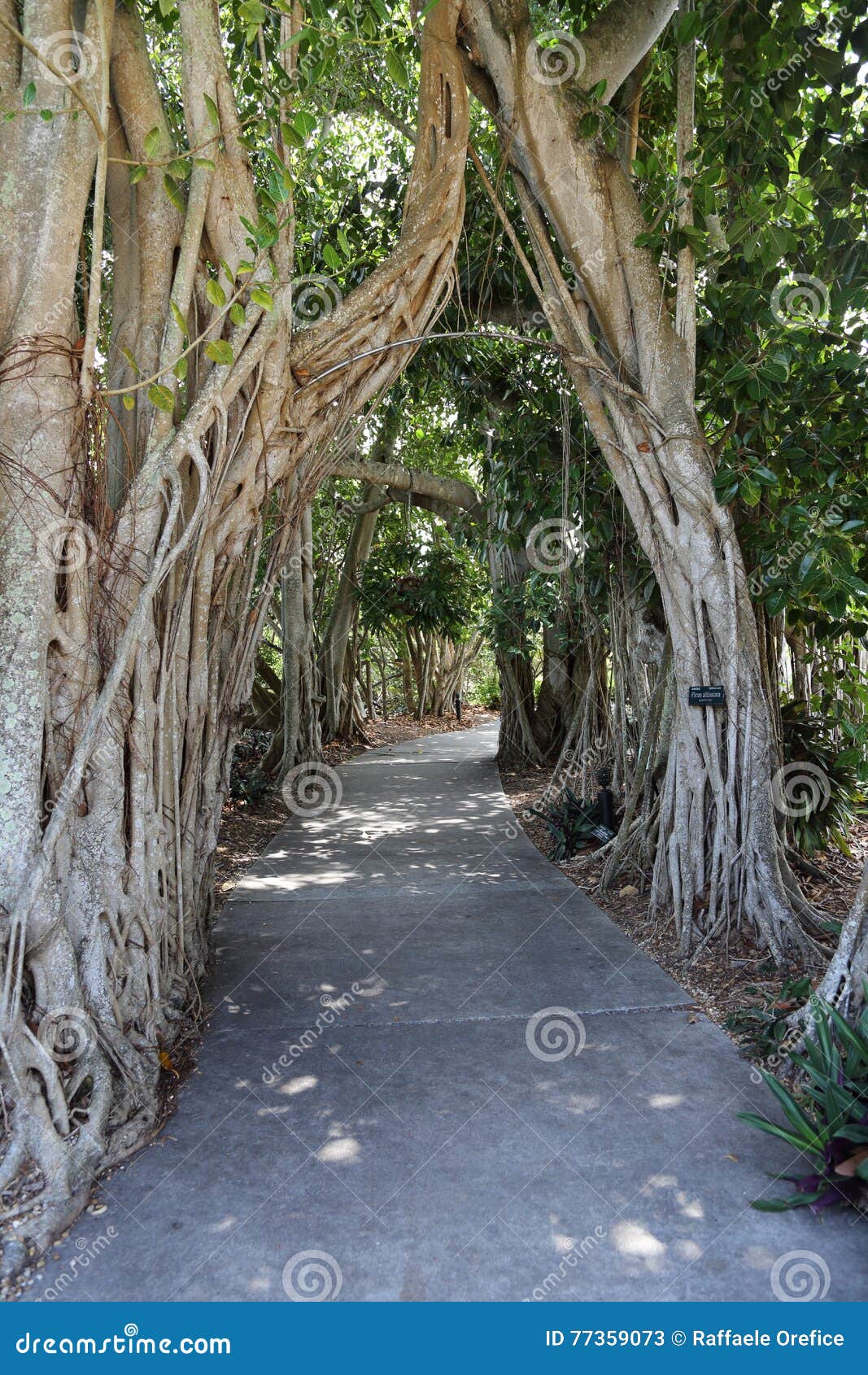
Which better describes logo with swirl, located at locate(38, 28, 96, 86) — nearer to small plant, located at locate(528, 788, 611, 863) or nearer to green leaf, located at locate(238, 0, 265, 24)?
green leaf, located at locate(238, 0, 265, 24)

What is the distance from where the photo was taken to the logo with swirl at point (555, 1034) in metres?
2.90

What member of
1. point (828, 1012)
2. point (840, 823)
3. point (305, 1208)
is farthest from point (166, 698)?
point (840, 823)

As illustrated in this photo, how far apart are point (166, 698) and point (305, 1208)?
1.59 m

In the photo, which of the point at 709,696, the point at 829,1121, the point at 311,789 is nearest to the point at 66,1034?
the point at 829,1121

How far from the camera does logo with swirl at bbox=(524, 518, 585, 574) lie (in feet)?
19.3

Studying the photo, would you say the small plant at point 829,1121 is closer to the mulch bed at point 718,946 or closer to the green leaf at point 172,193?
the mulch bed at point 718,946

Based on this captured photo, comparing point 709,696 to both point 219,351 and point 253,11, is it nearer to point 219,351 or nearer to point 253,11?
point 219,351

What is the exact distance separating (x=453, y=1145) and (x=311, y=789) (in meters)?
5.62

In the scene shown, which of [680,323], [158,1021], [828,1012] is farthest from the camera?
[680,323]

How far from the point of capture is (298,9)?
135 inches

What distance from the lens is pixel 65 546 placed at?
2.66 m

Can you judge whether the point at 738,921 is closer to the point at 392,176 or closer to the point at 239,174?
the point at 239,174

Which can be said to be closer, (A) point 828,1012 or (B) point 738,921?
(A) point 828,1012

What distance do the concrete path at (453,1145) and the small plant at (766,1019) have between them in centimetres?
8
